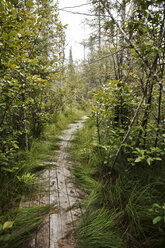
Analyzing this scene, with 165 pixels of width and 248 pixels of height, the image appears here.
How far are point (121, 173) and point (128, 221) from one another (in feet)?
2.19

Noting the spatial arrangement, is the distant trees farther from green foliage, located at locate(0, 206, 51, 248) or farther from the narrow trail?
green foliage, located at locate(0, 206, 51, 248)

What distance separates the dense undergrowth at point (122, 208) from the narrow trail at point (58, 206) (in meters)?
0.13

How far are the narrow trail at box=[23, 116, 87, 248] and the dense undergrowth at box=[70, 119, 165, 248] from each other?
13 centimetres

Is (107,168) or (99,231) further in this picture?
(107,168)

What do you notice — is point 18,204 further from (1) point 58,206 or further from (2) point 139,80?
(2) point 139,80

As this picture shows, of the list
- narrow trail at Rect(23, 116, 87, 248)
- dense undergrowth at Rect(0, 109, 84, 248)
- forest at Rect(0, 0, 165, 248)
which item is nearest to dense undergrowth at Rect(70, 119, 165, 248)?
forest at Rect(0, 0, 165, 248)

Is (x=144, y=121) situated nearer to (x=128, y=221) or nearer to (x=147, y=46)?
(x=147, y=46)

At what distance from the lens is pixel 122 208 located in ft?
5.57

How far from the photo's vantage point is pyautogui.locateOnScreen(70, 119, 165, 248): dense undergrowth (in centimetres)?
135

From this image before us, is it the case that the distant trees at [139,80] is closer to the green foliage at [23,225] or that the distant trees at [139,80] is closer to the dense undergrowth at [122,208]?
the dense undergrowth at [122,208]


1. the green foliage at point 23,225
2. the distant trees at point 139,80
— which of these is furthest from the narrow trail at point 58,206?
the distant trees at point 139,80

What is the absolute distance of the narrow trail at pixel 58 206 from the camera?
1365mm

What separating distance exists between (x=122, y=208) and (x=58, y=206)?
2.76 ft

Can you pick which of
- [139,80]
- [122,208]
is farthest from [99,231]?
[139,80]
